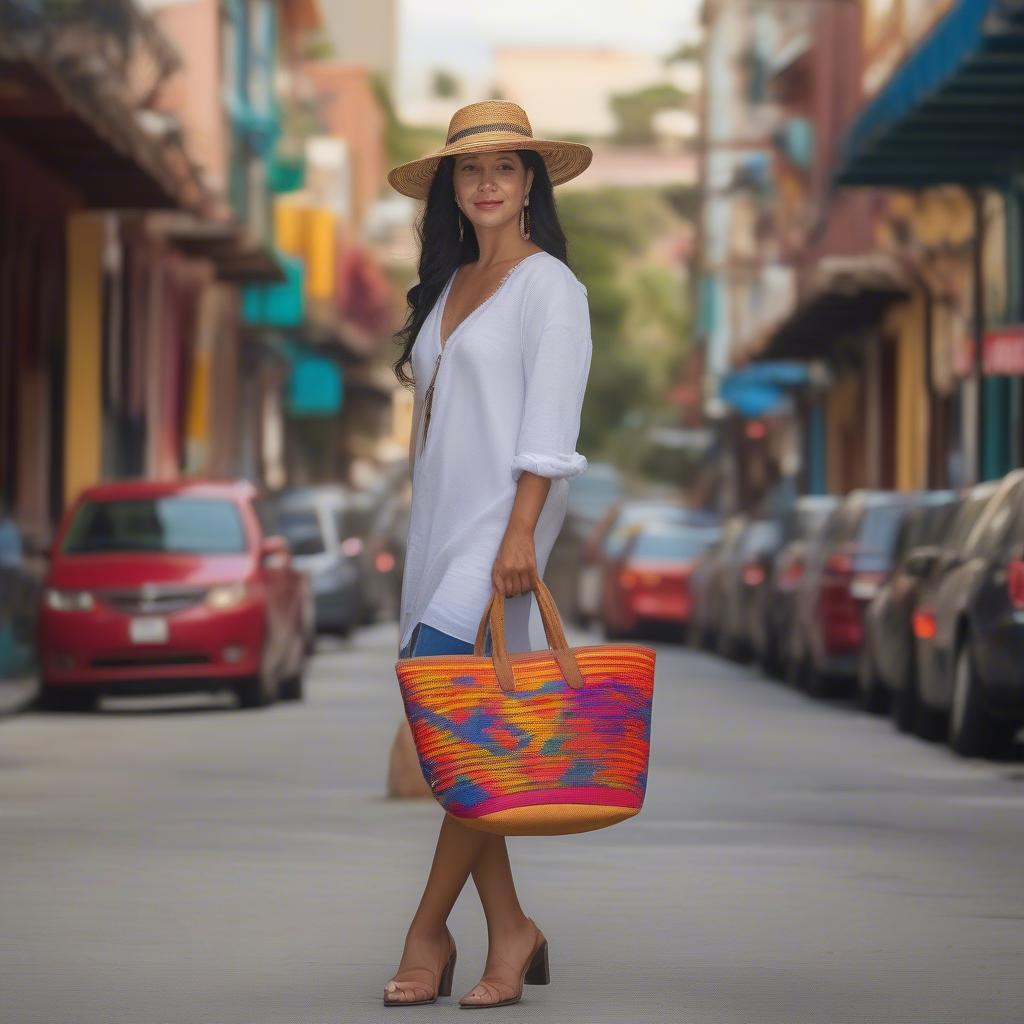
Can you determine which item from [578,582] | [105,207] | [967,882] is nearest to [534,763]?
[967,882]

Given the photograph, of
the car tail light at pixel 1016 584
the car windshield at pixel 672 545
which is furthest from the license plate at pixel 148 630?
the car windshield at pixel 672 545

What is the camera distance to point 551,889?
34.5 ft

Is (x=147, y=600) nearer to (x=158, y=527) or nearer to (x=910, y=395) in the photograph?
(x=158, y=527)

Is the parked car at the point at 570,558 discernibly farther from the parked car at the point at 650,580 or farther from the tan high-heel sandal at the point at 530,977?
the tan high-heel sandal at the point at 530,977

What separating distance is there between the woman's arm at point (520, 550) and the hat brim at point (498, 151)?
858 mm

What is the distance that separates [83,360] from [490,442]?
28041 millimetres

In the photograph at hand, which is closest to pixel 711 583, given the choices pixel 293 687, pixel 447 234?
pixel 293 687

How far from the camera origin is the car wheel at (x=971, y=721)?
16.8 metres

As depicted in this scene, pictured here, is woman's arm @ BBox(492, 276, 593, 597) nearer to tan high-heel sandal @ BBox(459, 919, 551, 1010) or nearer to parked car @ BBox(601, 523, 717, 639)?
tan high-heel sandal @ BBox(459, 919, 551, 1010)

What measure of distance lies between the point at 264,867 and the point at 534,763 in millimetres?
4222

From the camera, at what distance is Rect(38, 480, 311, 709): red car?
69.7 ft

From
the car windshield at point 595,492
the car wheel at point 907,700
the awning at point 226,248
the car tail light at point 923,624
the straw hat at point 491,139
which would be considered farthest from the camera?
the car windshield at point 595,492

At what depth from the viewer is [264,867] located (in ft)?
36.6

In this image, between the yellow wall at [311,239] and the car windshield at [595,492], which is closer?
the car windshield at [595,492]
